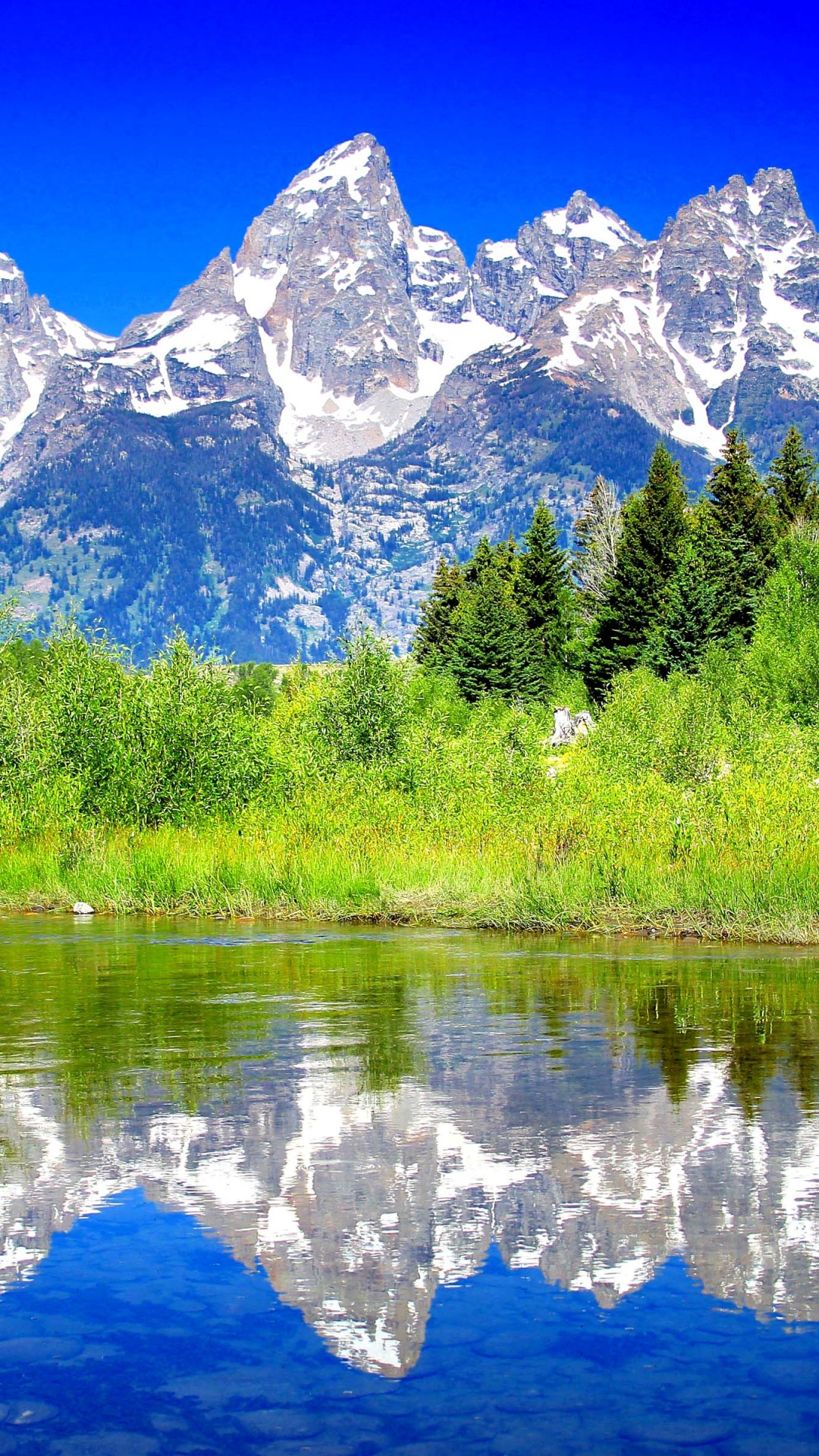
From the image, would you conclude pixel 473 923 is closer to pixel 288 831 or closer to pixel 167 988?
pixel 288 831

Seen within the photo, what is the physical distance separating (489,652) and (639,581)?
936 cm

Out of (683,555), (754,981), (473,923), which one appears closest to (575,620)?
(683,555)

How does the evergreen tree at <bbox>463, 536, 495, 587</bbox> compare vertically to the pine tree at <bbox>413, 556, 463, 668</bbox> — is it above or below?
above

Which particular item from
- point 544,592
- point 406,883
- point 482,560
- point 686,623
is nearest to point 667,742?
point 406,883

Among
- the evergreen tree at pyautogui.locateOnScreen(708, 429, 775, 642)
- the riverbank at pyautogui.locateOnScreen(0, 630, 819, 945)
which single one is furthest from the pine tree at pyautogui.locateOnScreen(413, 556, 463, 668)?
the riverbank at pyautogui.locateOnScreen(0, 630, 819, 945)

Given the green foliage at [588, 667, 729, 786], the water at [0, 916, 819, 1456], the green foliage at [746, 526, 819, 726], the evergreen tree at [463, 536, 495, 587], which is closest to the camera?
the water at [0, 916, 819, 1456]

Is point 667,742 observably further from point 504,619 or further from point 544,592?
point 544,592

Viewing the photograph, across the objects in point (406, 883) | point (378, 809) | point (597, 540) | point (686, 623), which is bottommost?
point (406, 883)

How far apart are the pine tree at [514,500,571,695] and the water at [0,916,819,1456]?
78.1m

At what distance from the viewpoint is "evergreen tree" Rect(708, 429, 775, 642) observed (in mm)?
76312

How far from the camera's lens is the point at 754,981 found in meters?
18.2

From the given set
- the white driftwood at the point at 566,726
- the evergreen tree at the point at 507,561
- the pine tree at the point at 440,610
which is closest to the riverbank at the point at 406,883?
the white driftwood at the point at 566,726

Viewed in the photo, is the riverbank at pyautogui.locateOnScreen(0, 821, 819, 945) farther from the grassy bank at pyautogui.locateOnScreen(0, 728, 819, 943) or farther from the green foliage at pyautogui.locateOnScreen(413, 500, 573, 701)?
the green foliage at pyautogui.locateOnScreen(413, 500, 573, 701)

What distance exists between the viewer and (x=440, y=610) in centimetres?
11269
